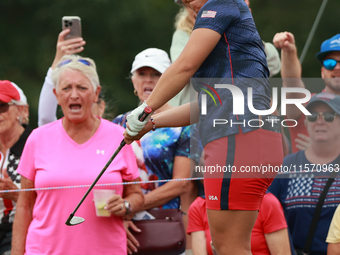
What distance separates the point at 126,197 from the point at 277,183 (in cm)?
114

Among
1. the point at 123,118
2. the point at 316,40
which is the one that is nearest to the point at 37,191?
the point at 123,118

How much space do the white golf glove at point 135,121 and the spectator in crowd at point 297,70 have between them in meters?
1.88

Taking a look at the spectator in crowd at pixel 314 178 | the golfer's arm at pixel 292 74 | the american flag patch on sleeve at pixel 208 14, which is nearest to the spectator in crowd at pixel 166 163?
the spectator in crowd at pixel 314 178

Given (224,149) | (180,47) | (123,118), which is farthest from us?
(180,47)

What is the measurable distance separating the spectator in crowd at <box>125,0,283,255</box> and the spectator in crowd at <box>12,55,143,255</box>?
1.04m

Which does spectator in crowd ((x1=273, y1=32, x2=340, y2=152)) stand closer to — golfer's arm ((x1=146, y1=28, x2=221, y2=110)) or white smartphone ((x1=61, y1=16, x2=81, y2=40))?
white smartphone ((x1=61, y1=16, x2=81, y2=40))

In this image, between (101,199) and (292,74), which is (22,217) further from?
(292,74)

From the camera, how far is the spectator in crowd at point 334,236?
368 centimetres

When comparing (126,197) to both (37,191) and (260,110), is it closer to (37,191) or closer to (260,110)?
(37,191)

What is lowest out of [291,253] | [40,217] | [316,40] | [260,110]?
[291,253]

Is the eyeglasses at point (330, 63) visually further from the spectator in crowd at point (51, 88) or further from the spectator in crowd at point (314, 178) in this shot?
the spectator in crowd at point (51, 88)

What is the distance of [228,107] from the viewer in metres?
2.63

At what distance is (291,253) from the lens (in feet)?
11.9

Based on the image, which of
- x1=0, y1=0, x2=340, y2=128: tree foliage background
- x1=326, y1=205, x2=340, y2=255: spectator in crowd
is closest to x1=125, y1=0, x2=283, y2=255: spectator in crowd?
x1=326, y1=205, x2=340, y2=255: spectator in crowd
